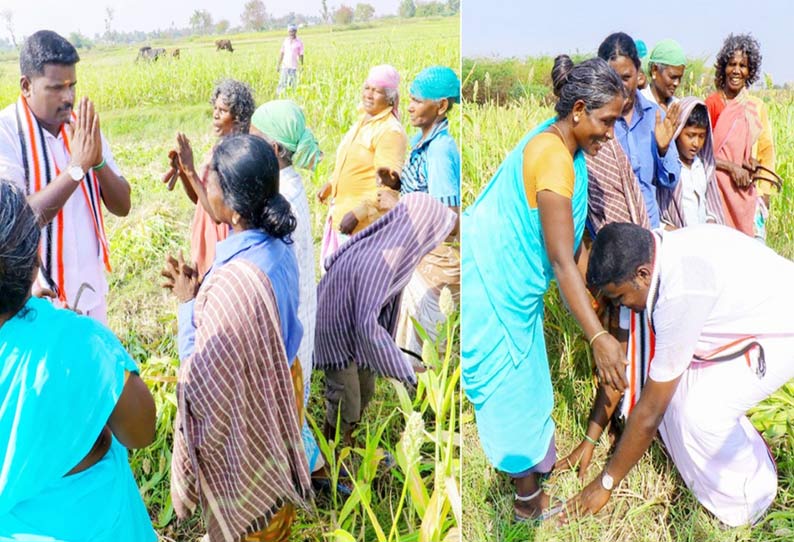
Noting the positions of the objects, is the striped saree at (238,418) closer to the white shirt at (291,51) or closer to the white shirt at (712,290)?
the white shirt at (291,51)

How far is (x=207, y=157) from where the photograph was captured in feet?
7.33

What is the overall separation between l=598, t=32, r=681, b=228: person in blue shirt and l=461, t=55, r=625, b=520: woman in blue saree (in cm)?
23

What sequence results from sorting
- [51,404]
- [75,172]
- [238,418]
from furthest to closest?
[238,418] < [75,172] < [51,404]

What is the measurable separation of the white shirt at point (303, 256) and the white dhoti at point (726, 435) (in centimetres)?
125

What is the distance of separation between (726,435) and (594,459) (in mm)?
445

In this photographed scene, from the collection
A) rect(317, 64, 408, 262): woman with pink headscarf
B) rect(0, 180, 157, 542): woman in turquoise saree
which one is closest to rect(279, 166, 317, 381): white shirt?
rect(317, 64, 408, 262): woman with pink headscarf

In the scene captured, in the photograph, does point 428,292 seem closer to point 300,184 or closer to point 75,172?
point 300,184

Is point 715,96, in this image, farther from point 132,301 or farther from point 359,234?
point 132,301

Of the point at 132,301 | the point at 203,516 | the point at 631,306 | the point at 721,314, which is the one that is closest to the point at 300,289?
the point at 132,301

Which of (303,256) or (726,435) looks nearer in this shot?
(303,256)

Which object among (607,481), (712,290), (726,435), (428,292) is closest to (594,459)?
(607,481)

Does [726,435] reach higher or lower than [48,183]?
lower

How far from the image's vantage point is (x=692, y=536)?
8.68 ft

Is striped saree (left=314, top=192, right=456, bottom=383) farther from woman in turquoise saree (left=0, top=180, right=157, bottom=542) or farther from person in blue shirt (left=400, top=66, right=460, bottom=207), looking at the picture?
woman in turquoise saree (left=0, top=180, right=157, bottom=542)
